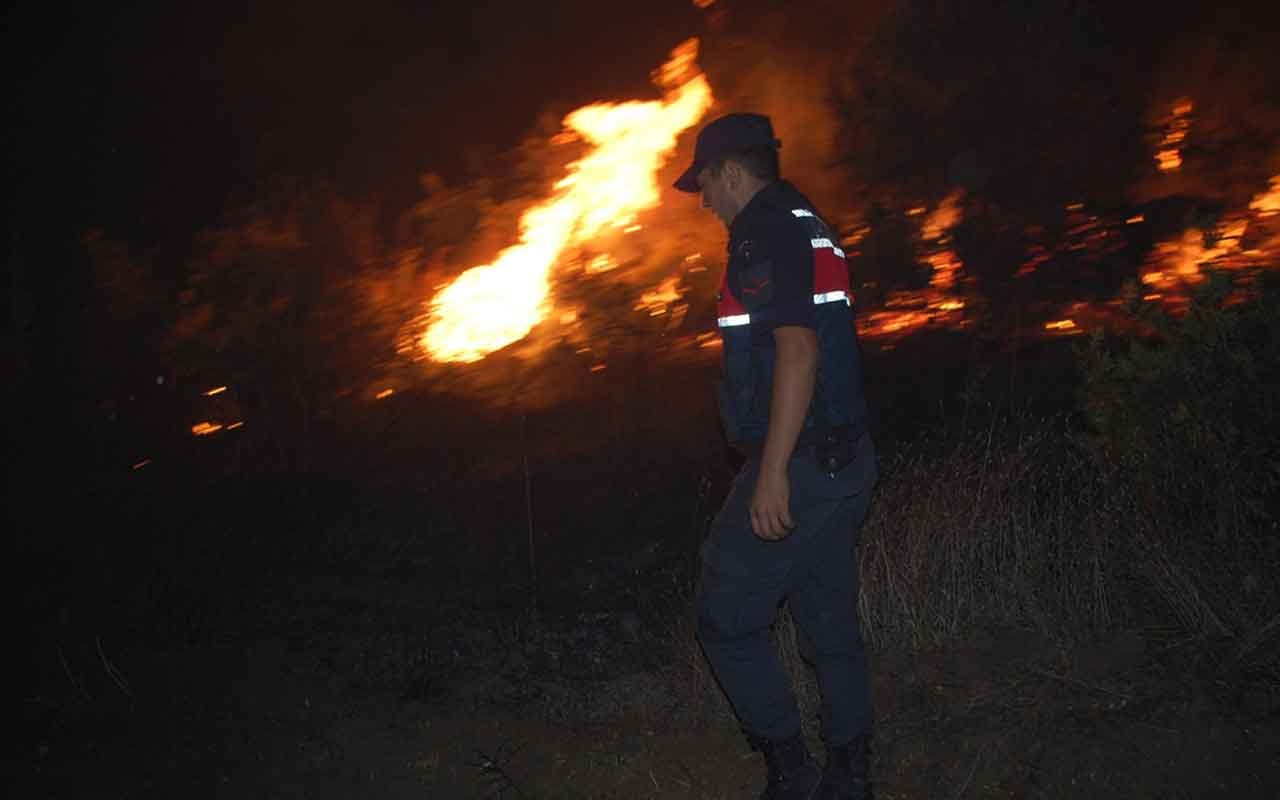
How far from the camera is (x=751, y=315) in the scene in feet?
9.18

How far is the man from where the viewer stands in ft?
9.02

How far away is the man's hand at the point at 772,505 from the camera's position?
9.00 ft

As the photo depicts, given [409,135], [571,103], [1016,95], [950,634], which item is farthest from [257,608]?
[1016,95]

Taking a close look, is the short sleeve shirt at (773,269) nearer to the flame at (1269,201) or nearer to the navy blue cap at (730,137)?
the navy blue cap at (730,137)

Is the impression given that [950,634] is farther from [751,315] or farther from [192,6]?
[192,6]

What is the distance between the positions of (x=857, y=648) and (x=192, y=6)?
5185 mm

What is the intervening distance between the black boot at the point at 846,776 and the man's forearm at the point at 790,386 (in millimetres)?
960

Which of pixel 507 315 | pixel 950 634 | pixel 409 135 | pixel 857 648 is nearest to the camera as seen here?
pixel 857 648

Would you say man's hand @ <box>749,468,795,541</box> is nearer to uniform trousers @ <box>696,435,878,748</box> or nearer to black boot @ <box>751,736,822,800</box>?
uniform trousers @ <box>696,435,878,748</box>

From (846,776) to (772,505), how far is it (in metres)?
0.94

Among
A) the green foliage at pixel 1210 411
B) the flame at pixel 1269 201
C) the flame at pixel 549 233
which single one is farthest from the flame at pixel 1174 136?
the flame at pixel 549 233

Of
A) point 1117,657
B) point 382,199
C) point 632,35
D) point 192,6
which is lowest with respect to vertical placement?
point 1117,657

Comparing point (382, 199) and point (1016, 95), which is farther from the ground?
point (382, 199)

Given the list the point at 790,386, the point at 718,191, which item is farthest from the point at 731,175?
the point at 790,386
